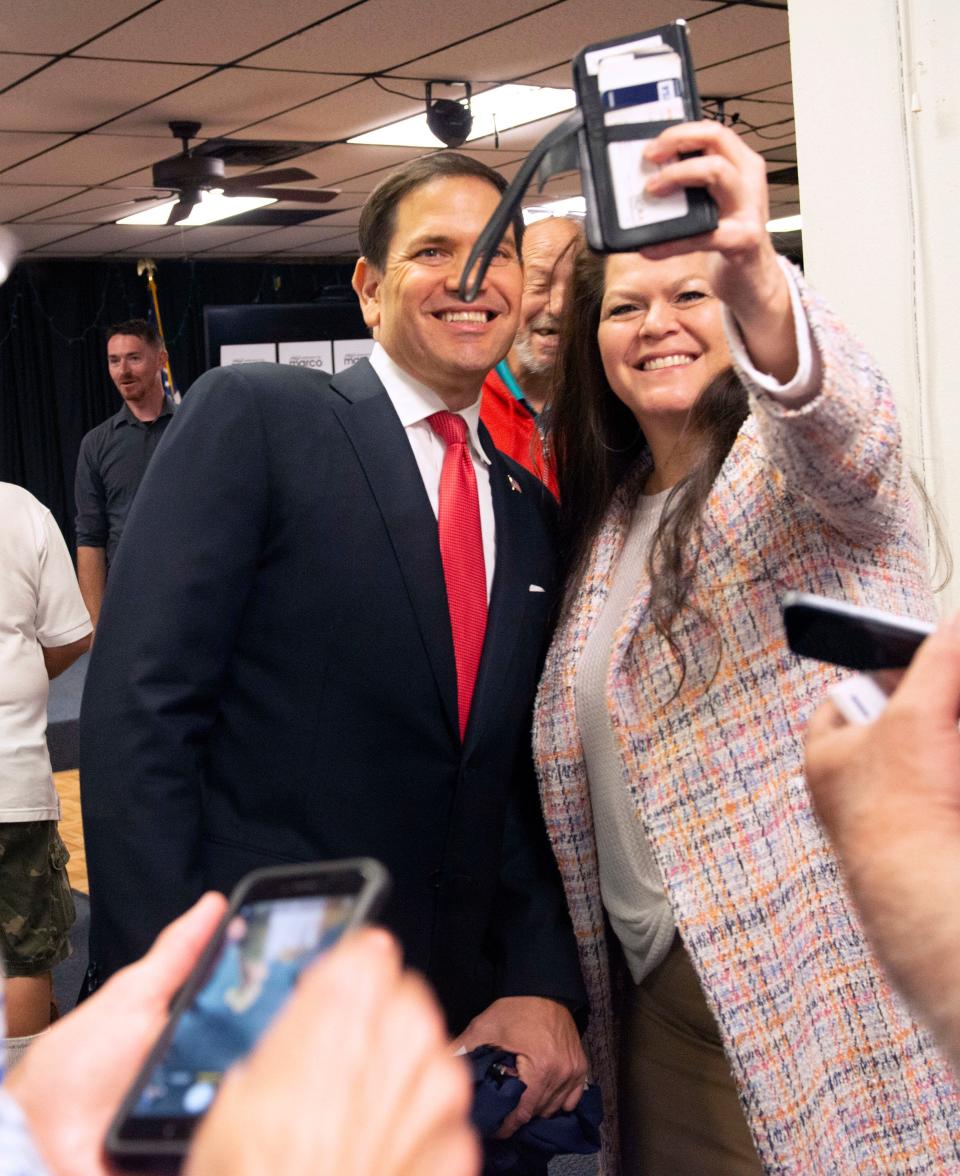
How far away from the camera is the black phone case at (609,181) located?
1.10 metres

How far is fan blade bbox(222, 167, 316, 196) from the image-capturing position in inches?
245

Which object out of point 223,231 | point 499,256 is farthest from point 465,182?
point 223,231

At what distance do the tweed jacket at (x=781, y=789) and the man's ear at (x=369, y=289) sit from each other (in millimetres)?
599

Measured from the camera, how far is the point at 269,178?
648cm

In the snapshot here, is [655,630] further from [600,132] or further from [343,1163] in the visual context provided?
[343,1163]

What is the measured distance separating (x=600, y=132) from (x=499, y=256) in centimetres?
75

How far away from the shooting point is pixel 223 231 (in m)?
10.0

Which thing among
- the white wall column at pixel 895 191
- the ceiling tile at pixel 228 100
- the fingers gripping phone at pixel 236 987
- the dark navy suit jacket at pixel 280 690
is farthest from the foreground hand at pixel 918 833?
the ceiling tile at pixel 228 100

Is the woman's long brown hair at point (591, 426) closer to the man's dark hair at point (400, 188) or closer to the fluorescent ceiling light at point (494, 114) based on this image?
the man's dark hair at point (400, 188)

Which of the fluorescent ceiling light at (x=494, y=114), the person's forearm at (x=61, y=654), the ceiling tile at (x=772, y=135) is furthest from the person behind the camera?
the ceiling tile at (x=772, y=135)

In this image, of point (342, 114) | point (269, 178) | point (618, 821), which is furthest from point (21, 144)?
point (618, 821)

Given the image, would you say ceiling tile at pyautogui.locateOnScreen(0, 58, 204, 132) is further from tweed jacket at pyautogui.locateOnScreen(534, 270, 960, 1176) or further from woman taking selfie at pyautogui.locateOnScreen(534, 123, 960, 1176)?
tweed jacket at pyautogui.locateOnScreen(534, 270, 960, 1176)

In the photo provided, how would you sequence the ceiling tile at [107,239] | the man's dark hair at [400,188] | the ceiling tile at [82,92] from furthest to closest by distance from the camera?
the ceiling tile at [107,239] → the ceiling tile at [82,92] → the man's dark hair at [400,188]

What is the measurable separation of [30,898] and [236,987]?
106 inches
